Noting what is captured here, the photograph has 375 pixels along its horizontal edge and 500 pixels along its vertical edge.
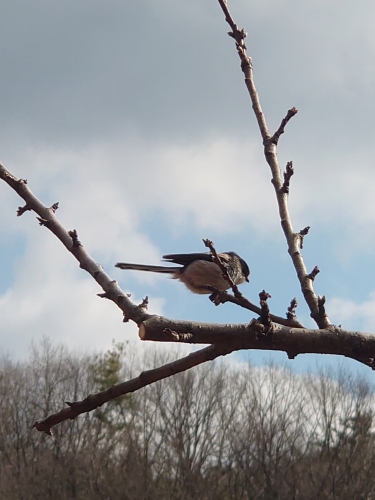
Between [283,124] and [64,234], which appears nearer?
[64,234]

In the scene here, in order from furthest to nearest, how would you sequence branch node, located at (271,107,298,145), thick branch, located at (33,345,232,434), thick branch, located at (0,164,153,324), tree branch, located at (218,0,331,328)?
branch node, located at (271,107,298,145) < tree branch, located at (218,0,331,328) < thick branch, located at (0,164,153,324) < thick branch, located at (33,345,232,434)

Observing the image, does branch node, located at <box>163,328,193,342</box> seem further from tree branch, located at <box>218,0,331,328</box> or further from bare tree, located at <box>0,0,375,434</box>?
tree branch, located at <box>218,0,331,328</box>

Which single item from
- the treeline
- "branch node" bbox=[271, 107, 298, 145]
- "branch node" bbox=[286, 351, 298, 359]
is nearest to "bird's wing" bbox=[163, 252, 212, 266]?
"branch node" bbox=[271, 107, 298, 145]

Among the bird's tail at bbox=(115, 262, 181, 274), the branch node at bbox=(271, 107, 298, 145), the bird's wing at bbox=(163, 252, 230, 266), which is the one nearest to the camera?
the branch node at bbox=(271, 107, 298, 145)

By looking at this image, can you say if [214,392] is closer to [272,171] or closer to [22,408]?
[22,408]

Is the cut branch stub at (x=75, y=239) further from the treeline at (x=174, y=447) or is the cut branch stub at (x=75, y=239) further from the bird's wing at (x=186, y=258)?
the treeline at (x=174, y=447)

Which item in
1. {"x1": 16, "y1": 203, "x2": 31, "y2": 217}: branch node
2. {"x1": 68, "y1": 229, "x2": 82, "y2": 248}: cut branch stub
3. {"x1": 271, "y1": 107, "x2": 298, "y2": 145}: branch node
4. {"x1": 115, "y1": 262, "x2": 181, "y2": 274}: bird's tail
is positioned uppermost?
{"x1": 115, "y1": 262, "x2": 181, "y2": 274}: bird's tail

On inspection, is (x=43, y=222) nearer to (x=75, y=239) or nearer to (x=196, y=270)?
(x=75, y=239)

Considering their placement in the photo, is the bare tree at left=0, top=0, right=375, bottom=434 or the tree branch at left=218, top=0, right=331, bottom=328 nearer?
the bare tree at left=0, top=0, right=375, bottom=434

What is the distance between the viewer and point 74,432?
34.9m

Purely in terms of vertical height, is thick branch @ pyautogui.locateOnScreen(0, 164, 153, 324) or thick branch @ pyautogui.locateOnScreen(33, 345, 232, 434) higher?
thick branch @ pyautogui.locateOnScreen(0, 164, 153, 324)

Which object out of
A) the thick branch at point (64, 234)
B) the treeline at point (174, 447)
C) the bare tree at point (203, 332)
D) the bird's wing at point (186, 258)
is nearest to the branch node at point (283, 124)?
the bare tree at point (203, 332)

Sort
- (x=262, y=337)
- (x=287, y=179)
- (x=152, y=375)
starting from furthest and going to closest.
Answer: (x=287, y=179) < (x=152, y=375) < (x=262, y=337)

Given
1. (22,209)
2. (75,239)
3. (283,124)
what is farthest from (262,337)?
(283,124)
